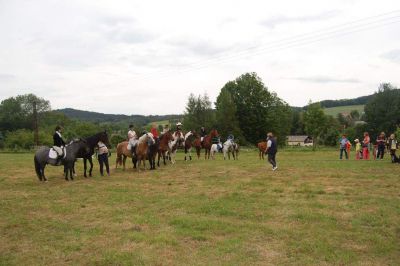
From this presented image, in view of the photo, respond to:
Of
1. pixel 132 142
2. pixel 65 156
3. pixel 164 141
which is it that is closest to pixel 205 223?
pixel 65 156

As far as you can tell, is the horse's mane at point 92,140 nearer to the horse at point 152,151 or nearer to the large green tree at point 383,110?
the horse at point 152,151

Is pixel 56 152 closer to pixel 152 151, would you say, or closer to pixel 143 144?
pixel 143 144

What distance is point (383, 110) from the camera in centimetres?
6956

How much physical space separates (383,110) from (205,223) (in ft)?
230

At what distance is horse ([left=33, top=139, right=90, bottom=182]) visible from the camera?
52.2ft

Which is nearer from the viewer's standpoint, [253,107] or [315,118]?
[253,107]

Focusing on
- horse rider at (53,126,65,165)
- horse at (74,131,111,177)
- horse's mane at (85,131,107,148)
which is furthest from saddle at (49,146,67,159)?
horse's mane at (85,131,107,148)

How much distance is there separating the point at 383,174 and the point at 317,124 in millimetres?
49812

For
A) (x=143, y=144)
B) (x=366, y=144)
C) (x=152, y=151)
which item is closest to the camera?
(x=143, y=144)

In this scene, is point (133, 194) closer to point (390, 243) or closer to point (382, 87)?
point (390, 243)

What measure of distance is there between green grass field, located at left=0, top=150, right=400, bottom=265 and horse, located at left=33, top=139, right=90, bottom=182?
1.27 m

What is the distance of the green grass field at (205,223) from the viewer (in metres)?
6.61

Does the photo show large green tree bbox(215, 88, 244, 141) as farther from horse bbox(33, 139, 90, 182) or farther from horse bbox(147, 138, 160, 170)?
horse bbox(33, 139, 90, 182)

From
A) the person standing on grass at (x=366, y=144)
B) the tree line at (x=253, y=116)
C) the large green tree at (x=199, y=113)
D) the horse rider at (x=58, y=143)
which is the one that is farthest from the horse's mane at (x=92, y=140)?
the large green tree at (x=199, y=113)
